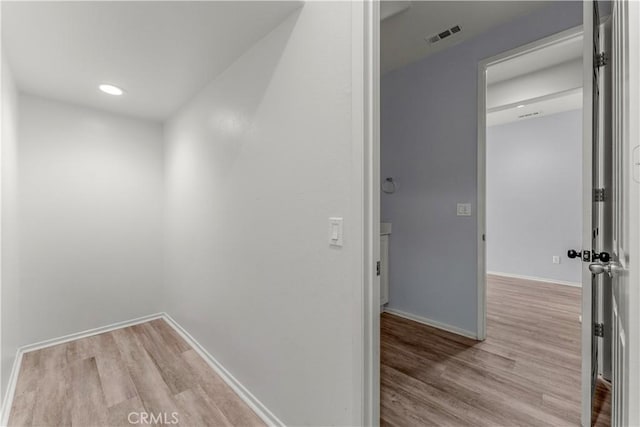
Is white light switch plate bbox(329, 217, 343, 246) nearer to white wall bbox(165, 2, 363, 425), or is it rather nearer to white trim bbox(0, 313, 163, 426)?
white wall bbox(165, 2, 363, 425)

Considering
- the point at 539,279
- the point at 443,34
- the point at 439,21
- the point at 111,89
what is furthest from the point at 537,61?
the point at 111,89

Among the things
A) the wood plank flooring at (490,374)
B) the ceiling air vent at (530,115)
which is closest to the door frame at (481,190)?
the wood plank flooring at (490,374)

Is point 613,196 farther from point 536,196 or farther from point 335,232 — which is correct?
point 536,196

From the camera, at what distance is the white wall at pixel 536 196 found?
4.23m

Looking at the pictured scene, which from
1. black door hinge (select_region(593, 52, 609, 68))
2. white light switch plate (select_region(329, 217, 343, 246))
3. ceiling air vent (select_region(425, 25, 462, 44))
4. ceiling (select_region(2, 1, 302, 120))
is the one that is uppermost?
ceiling air vent (select_region(425, 25, 462, 44))

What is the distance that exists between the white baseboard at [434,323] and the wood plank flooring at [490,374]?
6cm

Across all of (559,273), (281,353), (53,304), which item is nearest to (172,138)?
(53,304)

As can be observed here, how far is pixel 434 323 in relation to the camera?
279 centimetres

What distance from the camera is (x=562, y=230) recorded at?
432cm

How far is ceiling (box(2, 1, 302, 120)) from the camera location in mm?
1386

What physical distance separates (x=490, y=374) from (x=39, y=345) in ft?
11.9

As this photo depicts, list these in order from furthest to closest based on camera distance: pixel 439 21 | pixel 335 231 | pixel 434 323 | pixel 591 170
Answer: pixel 434 323 < pixel 439 21 < pixel 591 170 < pixel 335 231

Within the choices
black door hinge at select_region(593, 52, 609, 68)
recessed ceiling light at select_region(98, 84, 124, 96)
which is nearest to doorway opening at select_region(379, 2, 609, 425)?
black door hinge at select_region(593, 52, 609, 68)

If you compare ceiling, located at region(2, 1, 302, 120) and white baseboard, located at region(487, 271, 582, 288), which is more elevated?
ceiling, located at region(2, 1, 302, 120)
